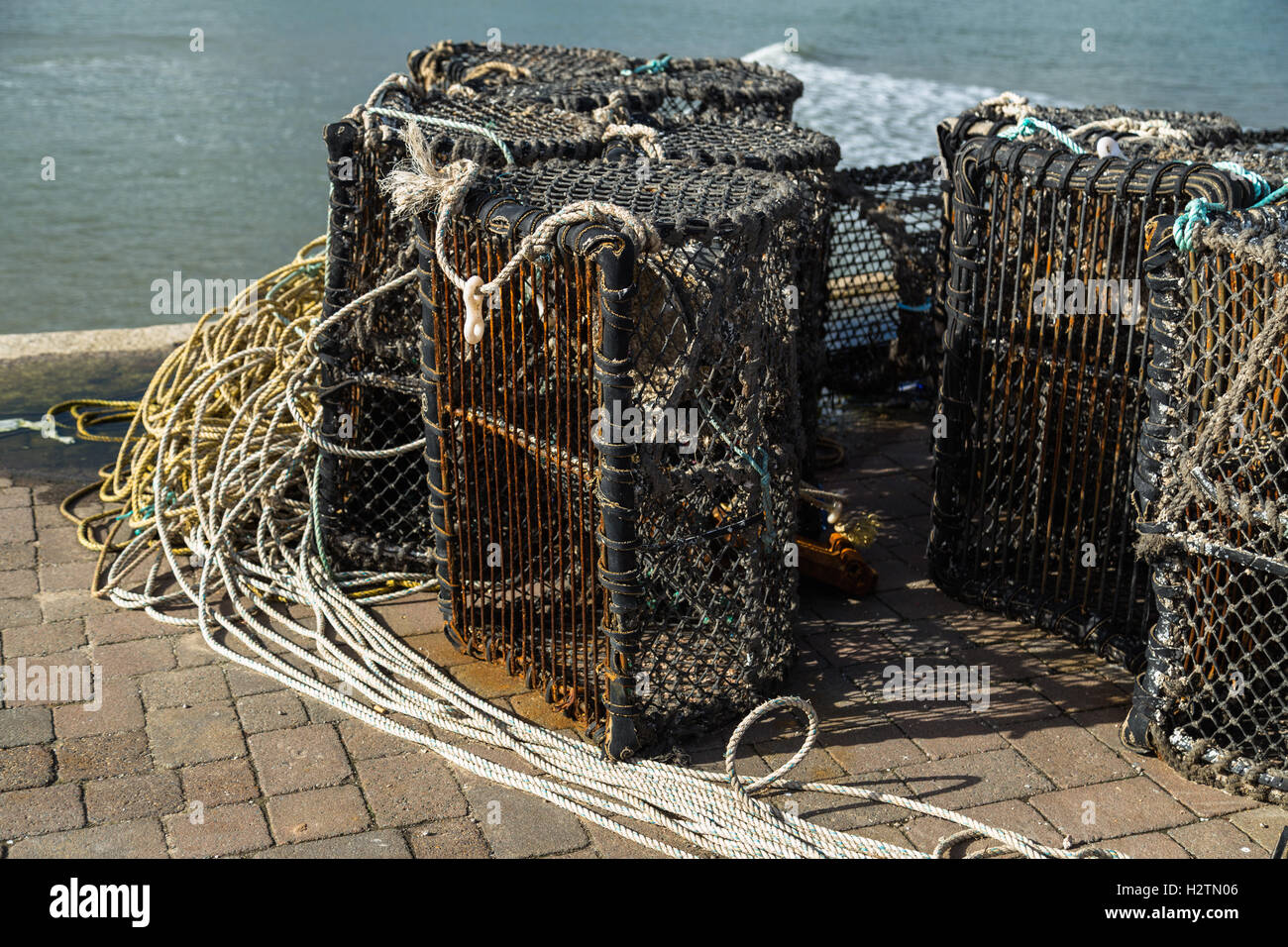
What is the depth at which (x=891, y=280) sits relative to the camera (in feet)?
22.9

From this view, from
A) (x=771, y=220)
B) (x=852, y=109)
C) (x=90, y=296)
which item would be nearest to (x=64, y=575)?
(x=771, y=220)

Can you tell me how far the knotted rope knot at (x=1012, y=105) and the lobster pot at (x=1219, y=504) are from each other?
1.52 m

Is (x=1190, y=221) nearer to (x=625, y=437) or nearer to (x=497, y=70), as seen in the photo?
(x=625, y=437)

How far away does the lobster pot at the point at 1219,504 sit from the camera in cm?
334

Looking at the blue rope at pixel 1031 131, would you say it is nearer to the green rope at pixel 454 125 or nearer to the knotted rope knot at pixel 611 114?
the knotted rope knot at pixel 611 114

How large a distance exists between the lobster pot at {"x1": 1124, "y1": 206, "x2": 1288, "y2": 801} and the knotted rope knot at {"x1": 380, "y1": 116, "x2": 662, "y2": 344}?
1482 mm

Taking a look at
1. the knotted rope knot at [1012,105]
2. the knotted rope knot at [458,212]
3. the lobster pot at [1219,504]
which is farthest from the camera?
the knotted rope knot at [1012,105]

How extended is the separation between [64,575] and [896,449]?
12.0 ft

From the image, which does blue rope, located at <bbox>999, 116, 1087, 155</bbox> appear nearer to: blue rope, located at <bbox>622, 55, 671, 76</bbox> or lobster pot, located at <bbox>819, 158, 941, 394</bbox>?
lobster pot, located at <bbox>819, 158, 941, 394</bbox>

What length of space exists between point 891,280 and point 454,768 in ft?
13.9

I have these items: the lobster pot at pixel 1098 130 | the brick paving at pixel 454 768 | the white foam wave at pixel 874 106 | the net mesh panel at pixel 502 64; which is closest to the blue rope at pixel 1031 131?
the lobster pot at pixel 1098 130

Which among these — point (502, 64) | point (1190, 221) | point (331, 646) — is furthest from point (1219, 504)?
point (502, 64)

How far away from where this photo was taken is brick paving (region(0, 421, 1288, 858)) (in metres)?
3.42

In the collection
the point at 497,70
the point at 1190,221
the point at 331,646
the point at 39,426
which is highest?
the point at 497,70
